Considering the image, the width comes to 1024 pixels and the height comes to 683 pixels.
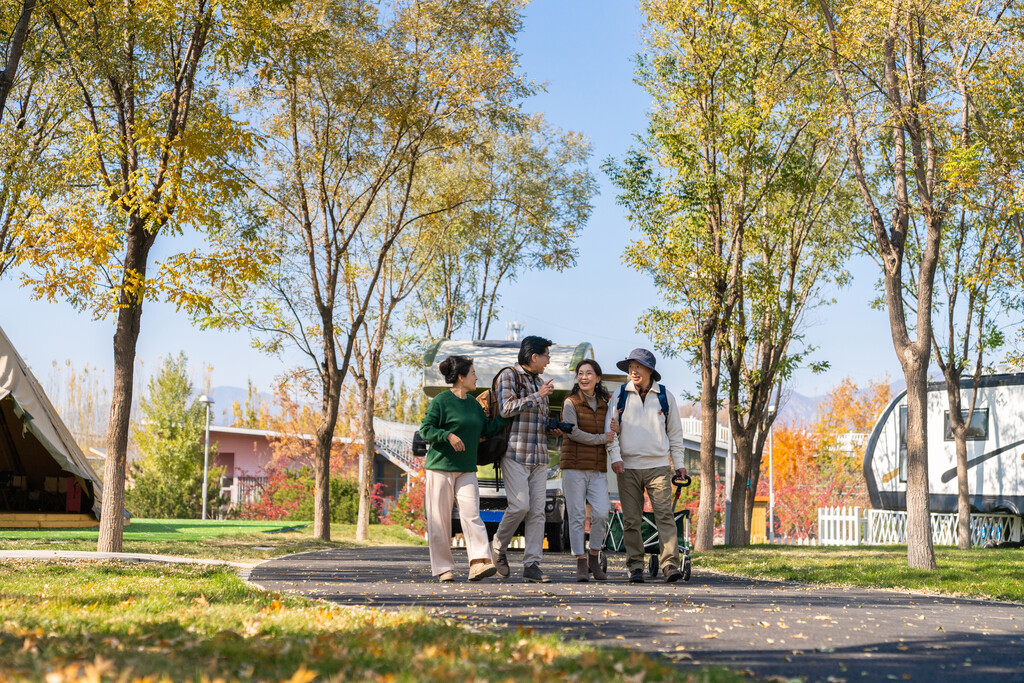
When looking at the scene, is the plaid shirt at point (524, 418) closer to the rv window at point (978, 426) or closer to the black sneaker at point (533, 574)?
the black sneaker at point (533, 574)

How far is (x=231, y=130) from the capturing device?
1191 centimetres

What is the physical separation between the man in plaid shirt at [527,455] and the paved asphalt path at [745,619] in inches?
15.3

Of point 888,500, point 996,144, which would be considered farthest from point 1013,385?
point 996,144

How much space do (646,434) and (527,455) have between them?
1137 millimetres

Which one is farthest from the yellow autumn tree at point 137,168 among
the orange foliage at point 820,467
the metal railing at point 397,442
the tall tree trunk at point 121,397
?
the orange foliage at point 820,467

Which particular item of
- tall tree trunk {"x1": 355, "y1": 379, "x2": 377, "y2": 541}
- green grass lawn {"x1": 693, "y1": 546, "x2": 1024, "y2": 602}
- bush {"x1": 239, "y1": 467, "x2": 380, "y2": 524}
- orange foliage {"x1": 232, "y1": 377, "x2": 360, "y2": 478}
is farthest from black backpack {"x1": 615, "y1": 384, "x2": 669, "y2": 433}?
orange foliage {"x1": 232, "y1": 377, "x2": 360, "y2": 478}

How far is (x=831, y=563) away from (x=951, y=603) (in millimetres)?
4604

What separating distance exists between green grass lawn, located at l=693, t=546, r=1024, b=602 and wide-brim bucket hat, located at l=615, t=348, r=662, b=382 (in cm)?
256

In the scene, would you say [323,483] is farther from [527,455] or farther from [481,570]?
[481,570]

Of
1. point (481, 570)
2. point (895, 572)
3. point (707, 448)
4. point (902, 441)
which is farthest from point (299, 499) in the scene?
point (481, 570)

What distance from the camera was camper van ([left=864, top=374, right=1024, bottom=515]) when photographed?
768 inches

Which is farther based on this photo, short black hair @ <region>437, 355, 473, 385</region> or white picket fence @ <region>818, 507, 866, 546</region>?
white picket fence @ <region>818, 507, 866, 546</region>

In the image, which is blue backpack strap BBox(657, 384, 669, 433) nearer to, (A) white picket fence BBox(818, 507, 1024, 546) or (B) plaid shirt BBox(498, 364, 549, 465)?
(B) plaid shirt BBox(498, 364, 549, 465)

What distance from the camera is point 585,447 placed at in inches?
356
